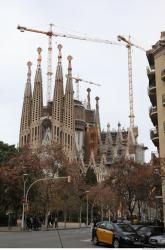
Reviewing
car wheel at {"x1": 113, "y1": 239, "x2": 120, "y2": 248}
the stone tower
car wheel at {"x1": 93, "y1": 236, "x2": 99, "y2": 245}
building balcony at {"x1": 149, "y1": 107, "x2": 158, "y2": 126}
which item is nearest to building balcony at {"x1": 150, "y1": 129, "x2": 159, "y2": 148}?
building balcony at {"x1": 149, "y1": 107, "x2": 158, "y2": 126}

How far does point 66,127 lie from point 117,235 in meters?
106

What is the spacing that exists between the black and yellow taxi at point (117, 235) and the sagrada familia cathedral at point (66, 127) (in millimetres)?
86299

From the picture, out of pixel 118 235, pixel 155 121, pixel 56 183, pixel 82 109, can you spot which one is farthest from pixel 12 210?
pixel 82 109

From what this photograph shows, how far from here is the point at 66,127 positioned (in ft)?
421

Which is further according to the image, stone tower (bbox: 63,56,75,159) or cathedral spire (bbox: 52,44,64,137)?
stone tower (bbox: 63,56,75,159)

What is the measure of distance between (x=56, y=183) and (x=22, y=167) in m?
5.99

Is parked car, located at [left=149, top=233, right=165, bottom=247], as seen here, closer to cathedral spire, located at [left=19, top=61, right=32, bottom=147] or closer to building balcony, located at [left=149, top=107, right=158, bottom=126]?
building balcony, located at [left=149, top=107, right=158, bottom=126]

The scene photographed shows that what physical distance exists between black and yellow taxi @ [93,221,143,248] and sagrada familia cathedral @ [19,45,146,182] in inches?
3398

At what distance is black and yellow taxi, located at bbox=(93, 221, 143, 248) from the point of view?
71.2ft

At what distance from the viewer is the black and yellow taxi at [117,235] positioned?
21.7m

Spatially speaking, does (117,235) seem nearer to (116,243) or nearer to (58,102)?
(116,243)

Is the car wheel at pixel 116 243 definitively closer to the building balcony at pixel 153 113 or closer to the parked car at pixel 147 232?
the parked car at pixel 147 232

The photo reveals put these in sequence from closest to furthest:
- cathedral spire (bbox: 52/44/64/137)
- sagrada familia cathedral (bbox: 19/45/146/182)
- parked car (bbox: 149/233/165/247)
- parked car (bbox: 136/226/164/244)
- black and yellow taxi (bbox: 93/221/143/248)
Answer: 1. parked car (bbox: 149/233/165/247)
2. black and yellow taxi (bbox: 93/221/143/248)
3. parked car (bbox: 136/226/164/244)
4. cathedral spire (bbox: 52/44/64/137)
5. sagrada familia cathedral (bbox: 19/45/146/182)

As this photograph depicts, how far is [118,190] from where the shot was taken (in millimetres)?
44438
